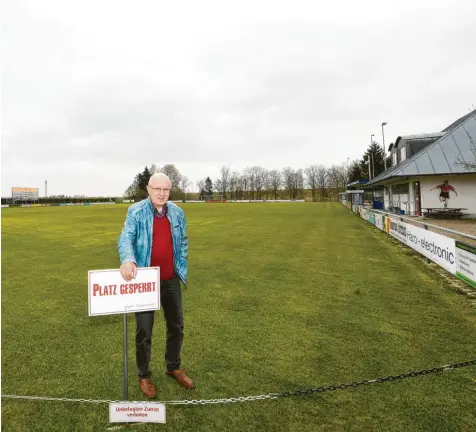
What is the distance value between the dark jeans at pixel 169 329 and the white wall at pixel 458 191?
26073 mm

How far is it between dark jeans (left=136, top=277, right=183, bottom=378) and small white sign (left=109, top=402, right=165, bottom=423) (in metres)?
0.56

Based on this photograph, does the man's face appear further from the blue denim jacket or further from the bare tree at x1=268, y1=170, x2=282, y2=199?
the bare tree at x1=268, y1=170, x2=282, y2=199

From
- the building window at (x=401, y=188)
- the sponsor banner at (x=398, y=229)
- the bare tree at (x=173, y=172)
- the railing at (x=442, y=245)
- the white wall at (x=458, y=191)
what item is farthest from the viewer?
the bare tree at (x=173, y=172)

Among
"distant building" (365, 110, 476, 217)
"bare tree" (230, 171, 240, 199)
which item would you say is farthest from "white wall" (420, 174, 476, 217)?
"bare tree" (230, 171, 240, 199)

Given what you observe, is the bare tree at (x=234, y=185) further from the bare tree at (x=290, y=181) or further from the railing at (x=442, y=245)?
the railing at (x=442, y=245)

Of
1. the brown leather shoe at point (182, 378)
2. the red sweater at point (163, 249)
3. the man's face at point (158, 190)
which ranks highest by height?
the man's face at point (158, 190)

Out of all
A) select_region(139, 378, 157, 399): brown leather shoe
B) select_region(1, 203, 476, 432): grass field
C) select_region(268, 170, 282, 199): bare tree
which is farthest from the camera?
select_region(268, 170, 282, 199): bare tree

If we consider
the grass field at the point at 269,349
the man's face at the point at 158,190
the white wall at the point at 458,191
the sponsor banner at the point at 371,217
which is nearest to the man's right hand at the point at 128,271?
the man's face at the point at 158,190

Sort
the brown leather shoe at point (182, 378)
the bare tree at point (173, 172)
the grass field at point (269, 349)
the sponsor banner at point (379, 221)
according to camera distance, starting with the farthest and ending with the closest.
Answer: the bare tree at point (173, 172)
the sponsor banner at point (379, 221)
the brown leather shoe at point (182, 378)
the grass field at point (269, 349)

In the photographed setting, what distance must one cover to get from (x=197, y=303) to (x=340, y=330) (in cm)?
287

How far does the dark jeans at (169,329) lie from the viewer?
11.0 ft

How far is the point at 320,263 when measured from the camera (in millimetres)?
10555

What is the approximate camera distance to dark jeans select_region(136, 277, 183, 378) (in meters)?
3.35

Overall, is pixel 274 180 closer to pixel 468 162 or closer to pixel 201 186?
pixel 201 186
